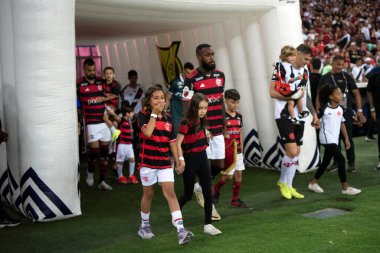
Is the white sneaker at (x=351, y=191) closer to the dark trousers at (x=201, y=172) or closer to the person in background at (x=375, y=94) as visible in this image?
the person in background at (x=375, y=94)

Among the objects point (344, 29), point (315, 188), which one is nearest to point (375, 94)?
point (315, 188)

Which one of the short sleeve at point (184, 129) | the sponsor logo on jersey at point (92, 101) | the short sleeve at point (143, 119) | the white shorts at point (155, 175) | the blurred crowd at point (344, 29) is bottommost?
the white shorts at point (155, 175)

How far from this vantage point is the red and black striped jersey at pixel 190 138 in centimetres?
479

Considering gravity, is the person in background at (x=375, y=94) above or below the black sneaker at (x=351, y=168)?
above

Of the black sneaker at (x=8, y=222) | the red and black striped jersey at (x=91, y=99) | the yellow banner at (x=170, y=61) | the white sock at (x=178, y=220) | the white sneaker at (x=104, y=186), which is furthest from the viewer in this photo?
the yellow banner at (x=170, y=61)

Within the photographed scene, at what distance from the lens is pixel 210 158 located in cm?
550

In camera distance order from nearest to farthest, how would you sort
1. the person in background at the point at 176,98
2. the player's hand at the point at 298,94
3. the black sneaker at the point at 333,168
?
the player's hand at the point at 298,94, the black sneaker at the point at 333,168, the person in background at the point at 176,98

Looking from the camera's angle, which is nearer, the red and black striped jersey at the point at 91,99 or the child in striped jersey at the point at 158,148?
the child in striped jersey at the point at 158,148

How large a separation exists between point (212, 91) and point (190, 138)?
Answer: 34.2 inches

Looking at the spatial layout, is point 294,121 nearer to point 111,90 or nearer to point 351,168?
point 351,168

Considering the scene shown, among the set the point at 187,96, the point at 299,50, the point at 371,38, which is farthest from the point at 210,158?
the point at 371,38

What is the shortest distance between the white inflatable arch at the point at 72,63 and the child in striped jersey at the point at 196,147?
146 centimetres

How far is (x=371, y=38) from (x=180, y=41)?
44.3 feet

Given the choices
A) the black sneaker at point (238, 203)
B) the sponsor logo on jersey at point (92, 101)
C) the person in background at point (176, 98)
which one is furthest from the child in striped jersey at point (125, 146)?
the black sneaker at point (238, 203)
